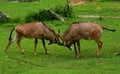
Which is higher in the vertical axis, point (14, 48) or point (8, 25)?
point (14, 48)

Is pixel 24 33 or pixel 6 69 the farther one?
pixel 24 33

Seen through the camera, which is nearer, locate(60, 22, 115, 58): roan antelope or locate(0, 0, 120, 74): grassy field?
locate(0, 0, 120, 74): grassy field

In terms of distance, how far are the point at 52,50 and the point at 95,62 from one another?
4071 mm

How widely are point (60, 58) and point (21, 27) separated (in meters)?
2.46

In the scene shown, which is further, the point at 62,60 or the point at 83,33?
the point at 83,33

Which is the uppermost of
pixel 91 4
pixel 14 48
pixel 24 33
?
pixel 24 33

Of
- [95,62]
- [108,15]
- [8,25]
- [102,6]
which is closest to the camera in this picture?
[95,62]

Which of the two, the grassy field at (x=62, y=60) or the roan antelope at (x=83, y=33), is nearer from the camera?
the grassy field at (x=62, y=60)

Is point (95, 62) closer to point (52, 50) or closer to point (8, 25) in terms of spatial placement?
point (52, 50)

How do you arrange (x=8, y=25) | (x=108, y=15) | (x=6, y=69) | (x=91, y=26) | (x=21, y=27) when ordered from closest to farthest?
1. (x=6, y=69)
2. (x=91, y=26)
3. (x=21, y=27)
4. (x=8, y=25)
5. (x=108, y=15)

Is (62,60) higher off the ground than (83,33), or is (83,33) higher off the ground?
(83,33)

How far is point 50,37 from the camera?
18.2m


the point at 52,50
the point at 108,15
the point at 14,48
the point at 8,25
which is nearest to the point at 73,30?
the point at 52,50

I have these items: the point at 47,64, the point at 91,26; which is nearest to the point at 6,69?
the point at 47,64
